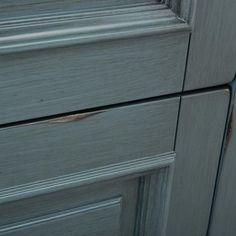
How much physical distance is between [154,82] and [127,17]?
8 cm

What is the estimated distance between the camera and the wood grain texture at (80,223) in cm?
67

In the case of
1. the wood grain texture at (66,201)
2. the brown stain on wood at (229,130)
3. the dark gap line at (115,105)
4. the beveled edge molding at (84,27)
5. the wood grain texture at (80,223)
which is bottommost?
the wood grain texture at (80,223)

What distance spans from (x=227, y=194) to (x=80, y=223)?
208 millimetres

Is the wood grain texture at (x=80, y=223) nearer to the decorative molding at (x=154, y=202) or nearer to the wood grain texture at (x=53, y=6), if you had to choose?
the decorative molding at (x=154, y=202)

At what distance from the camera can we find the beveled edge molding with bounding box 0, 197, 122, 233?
657mm

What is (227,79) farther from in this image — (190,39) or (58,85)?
(58,85)

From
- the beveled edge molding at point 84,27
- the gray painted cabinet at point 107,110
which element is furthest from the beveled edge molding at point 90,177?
the beveled edge molding at point 84,27

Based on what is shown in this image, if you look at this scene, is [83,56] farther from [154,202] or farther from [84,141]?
[154,202]

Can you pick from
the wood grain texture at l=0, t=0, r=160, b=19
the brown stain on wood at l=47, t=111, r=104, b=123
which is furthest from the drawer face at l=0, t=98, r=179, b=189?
the wood grain texture at l=0, t=0, r=160, b=19

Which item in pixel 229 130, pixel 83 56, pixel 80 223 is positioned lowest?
pixel 80 223

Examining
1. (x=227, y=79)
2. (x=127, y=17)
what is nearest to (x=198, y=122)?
(x=227, y=79)

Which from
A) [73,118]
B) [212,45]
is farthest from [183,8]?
[73,118]

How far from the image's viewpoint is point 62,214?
0.68 meters

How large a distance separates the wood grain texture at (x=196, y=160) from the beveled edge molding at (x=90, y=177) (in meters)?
0.03
